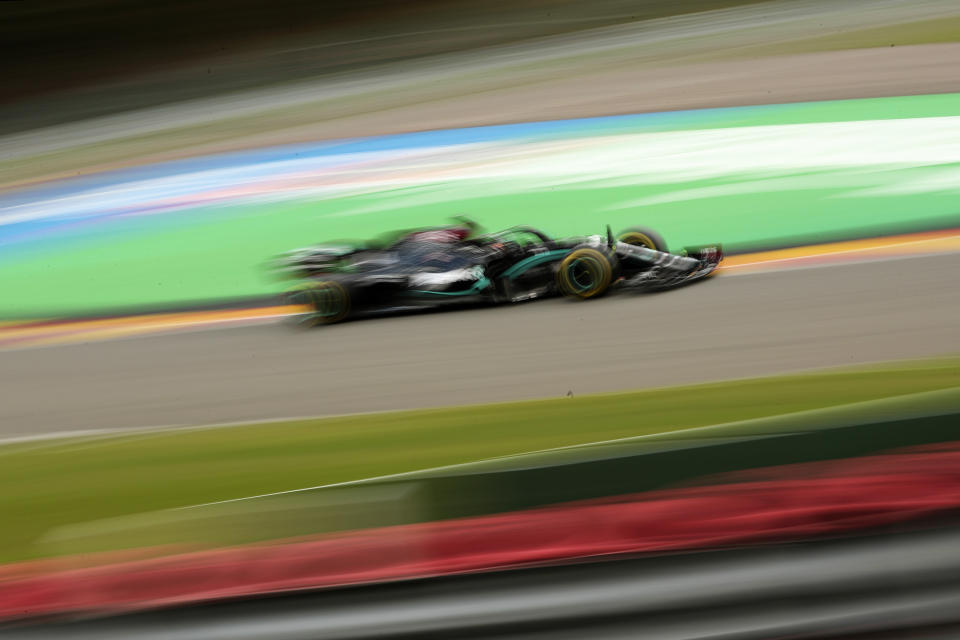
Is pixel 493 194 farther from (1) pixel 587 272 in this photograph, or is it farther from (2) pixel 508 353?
(2) pixel 508 353

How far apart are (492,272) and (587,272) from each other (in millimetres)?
540

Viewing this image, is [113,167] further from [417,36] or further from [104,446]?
[104,446]

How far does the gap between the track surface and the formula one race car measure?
0.12 meters

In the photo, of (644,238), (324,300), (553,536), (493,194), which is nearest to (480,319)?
(324,300)

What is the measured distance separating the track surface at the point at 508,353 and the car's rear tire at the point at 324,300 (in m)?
0.11

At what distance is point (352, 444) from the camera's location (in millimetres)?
3957

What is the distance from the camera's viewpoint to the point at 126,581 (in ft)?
10.3

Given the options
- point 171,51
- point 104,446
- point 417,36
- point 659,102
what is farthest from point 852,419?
point 171,51

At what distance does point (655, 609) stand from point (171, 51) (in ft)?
26.8

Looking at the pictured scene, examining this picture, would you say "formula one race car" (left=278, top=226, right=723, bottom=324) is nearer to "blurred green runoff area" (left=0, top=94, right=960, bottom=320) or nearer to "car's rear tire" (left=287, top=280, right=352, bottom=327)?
"car's rear tire" (left=287, top=280, right=352, bottom=327)

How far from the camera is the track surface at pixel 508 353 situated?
14.1ft

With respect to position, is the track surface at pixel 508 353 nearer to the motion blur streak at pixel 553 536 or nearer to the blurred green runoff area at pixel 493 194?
the blurred green runoff area at pixel 493 194

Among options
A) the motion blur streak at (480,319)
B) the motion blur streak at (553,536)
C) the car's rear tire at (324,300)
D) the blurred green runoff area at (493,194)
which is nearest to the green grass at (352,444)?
the motion blur streak at (480,319)

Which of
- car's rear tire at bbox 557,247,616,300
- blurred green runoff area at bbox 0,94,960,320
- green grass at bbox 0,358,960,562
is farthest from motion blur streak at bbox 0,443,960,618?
blurred green runoff area at bbox 0,94,960,320
